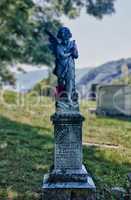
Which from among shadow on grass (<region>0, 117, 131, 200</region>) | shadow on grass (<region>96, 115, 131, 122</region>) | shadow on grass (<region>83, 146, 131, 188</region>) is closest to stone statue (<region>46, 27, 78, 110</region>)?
shadow on grass (<region>0, 117, 131, 200</region>)

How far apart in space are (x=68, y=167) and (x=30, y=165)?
282 centimetres

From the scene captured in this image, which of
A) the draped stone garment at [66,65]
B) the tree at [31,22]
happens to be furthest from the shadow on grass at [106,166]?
the tree at [31,22]

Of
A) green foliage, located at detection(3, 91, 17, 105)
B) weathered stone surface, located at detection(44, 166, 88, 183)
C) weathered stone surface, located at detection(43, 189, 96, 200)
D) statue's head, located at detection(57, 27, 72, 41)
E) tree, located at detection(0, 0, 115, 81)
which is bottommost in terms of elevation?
weathered stone surface, located at detection(43, 189, 96, 200)

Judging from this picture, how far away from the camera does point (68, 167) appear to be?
7934mm

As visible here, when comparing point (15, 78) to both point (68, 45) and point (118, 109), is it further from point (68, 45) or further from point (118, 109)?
point (68, 45)

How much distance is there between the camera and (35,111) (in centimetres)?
2303

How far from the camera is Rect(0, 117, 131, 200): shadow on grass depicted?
29.7 feet

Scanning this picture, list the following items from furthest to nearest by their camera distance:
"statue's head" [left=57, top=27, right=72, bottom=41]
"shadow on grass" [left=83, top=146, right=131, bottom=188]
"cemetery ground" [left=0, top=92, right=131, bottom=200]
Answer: "shadow on grass" [left=83, top=146, right=131, bottom=188]
"cemetery ground" [left=0, top=92, right=131, bottom=200]
"statue's head" [left=57, top=27, right=72, bottom=41]

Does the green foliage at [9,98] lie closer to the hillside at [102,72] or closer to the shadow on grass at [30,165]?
the shadow on grass at [30,165]

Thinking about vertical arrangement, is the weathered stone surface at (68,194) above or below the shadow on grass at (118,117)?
below

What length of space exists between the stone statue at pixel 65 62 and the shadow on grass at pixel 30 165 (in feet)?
7.02

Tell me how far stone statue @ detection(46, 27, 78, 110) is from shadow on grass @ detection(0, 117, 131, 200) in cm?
214

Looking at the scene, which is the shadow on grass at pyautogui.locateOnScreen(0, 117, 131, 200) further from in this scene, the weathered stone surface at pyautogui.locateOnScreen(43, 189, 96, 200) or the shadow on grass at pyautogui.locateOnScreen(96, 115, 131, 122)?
the shadow on grass at pyautogui.locateOnScreen(96, 115, 131, 122)

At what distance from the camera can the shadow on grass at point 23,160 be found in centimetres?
898
